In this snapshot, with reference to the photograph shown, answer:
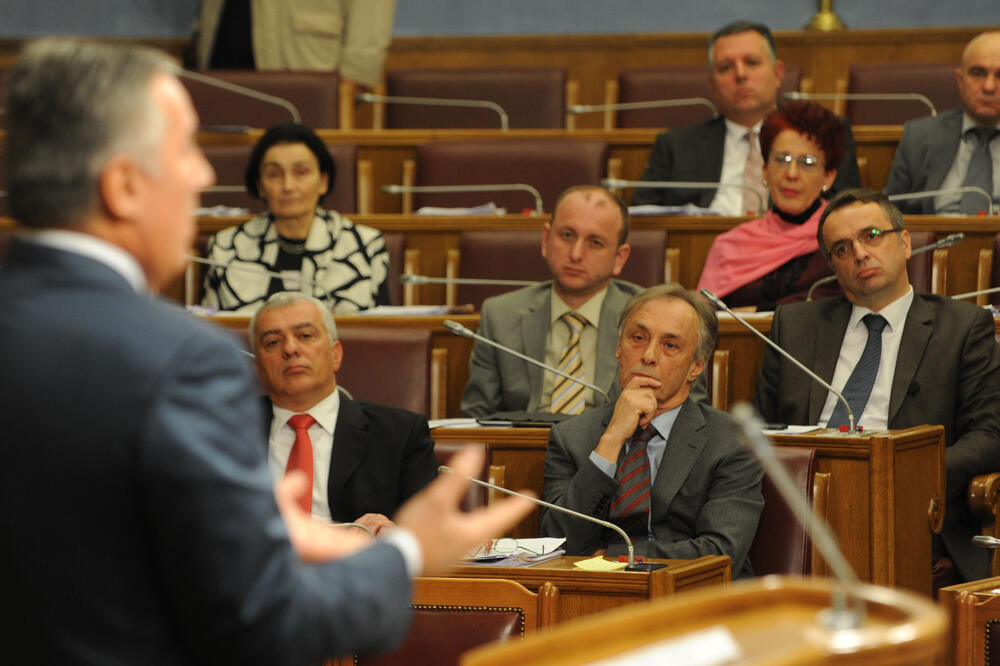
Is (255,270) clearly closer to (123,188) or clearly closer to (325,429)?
(325,429)

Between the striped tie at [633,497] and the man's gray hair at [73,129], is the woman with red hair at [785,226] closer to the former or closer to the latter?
the striped tie at [633,497]

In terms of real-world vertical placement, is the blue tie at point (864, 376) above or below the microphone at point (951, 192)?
below

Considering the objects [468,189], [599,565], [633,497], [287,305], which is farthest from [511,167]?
[599,565]

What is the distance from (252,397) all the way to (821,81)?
2.75 metres

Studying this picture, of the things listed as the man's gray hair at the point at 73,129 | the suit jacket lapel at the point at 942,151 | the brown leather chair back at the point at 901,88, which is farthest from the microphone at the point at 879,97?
the man's gray hair at the point at 73,129

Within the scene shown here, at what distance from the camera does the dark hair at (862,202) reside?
5.87ft

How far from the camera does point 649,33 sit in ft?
10.5

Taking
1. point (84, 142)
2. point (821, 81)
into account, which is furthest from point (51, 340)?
point (821, 81)

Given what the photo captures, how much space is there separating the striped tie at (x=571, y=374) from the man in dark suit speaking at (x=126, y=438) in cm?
127

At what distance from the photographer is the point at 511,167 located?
2510mm

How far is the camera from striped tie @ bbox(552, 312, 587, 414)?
1.83 meters

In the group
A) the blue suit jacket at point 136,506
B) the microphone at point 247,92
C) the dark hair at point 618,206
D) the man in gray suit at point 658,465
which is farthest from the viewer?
the microphone at point 247,92

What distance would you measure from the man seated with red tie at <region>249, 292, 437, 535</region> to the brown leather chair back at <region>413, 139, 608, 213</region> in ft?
2.89

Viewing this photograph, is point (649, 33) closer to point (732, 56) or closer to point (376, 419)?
point (732, 56)
